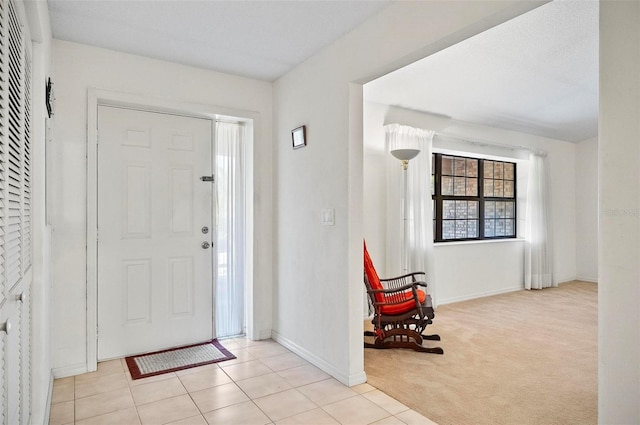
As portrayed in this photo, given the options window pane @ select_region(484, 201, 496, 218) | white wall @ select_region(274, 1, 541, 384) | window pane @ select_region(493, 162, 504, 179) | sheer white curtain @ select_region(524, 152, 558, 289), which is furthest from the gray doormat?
sheer white curtain @ select_region(524, 152, 558, 289)

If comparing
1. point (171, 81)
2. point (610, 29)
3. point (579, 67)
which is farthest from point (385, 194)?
point (610, 29)

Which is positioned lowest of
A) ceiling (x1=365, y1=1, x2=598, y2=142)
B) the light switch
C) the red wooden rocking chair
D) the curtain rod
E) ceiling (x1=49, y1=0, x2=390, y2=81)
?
the red wooden rocking chair

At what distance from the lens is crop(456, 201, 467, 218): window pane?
5.55 metres

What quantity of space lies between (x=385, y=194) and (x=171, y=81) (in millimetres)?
2466

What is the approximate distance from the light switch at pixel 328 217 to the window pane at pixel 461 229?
3.14 m

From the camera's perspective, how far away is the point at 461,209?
5.60m

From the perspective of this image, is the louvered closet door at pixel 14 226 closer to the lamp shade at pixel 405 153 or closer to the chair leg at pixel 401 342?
the chair leg at pixel 401 342

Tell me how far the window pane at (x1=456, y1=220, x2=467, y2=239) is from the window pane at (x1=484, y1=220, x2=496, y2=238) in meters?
0.46

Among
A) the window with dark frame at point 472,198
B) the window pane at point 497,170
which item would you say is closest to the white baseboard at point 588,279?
the window with dark frame at point 472,198

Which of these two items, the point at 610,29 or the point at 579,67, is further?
the point at 579,67

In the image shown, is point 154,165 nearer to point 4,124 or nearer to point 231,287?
point 231,287

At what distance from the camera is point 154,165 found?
333cm

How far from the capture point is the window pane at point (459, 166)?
5.54 metres

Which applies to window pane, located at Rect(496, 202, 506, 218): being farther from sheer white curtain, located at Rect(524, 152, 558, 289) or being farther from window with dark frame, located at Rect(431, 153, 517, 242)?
sheer white curtain, located at Rect(524, 152, 558, 289)
